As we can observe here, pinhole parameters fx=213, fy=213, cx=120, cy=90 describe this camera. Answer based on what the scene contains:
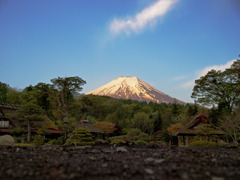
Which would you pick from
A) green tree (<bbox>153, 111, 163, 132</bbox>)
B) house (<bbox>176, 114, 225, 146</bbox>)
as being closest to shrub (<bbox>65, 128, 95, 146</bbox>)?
house (<bbox>176, 114, 225, 146</bbox>)

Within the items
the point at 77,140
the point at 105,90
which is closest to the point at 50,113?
the point at 77,140

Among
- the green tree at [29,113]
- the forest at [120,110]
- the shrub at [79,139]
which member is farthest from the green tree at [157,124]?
the shrub at [79,139]

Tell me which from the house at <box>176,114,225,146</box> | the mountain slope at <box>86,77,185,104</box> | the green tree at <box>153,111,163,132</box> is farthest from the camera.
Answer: the mountain slope at <box>86,77,185,104</box>

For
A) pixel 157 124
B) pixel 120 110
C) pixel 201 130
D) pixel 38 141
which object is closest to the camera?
pixel 38 141

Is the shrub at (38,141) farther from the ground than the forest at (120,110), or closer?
closer

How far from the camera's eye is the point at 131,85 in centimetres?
12838

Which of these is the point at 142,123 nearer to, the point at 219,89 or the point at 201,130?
the point at 219,89

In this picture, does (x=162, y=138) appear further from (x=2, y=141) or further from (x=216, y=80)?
(x=2, y=141)

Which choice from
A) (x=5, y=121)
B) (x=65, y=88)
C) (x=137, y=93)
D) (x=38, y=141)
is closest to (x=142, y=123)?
(x=65, y=88)

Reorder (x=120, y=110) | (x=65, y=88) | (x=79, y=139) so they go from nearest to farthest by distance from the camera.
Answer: (x=79, y=139), (x=65, y=88), (x=120, y=110)

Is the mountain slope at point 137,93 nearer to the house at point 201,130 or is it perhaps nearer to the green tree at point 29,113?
the house at point 201,130

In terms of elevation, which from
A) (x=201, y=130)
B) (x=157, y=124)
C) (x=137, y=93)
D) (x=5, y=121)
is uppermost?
(x=137, y=93)

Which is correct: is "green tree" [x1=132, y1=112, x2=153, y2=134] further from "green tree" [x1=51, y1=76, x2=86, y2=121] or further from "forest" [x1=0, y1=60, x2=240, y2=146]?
"green tree" [x1=51, y1=76, x2=86, y2=121]

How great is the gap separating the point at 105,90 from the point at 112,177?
116959 mm
